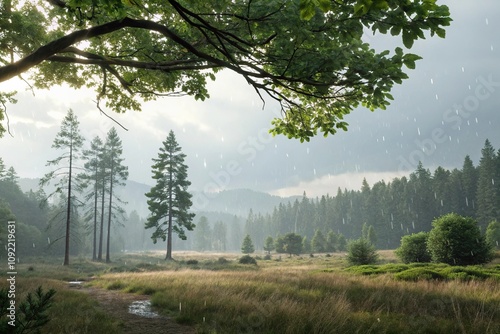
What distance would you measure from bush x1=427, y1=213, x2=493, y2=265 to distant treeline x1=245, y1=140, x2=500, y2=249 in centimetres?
4447

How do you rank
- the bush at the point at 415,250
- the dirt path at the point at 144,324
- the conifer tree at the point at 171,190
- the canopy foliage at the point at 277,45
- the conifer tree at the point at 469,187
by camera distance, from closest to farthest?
the canopy foliage at the point at 277,45, the dirt path at the point at 144,324, the bush at the point at 415,250, the conifer tree at the point at 171,190, the conifer tree at the point at 469,187

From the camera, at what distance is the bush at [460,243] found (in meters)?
20.2

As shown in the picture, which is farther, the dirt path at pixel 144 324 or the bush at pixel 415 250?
the bush at pixel 415 250

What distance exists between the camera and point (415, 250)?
81.9 feet

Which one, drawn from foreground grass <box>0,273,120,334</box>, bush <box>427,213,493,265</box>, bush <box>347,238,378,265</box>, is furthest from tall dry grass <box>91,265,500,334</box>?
bush <box>347,238,378,265</box>

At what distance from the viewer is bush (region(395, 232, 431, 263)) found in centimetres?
2485

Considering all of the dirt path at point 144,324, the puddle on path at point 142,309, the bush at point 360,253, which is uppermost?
the dirt path at point 144,324

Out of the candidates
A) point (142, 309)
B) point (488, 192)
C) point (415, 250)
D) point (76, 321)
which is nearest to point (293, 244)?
point (488, 192)

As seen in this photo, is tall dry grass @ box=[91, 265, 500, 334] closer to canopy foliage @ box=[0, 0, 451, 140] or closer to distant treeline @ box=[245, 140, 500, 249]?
canopy foliage @ box=[0, 0, 451, 140]

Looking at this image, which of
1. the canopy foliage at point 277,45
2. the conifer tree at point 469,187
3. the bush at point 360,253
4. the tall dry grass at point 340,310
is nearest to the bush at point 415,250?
the bush at point 360,253

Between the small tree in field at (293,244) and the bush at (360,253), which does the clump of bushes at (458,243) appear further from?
the small tree in field at (293,244)

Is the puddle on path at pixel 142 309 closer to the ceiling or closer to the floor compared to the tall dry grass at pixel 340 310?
closer to the floor

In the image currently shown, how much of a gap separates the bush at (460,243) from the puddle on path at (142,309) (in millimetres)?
21109

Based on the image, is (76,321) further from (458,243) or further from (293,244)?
(293,244)
